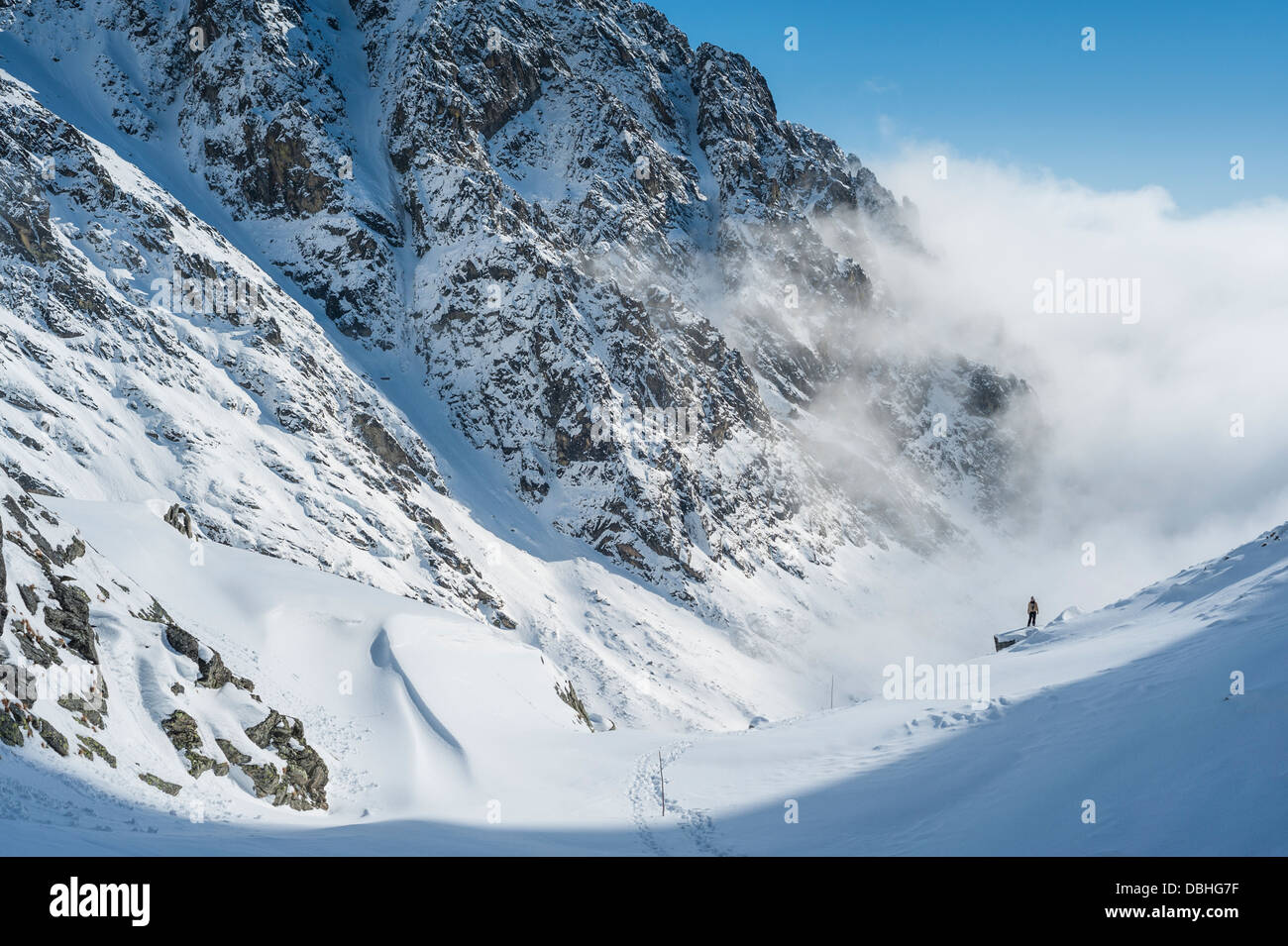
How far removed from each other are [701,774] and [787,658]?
7434 centimetres

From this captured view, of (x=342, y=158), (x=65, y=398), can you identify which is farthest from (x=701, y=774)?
(x=342, y=158)

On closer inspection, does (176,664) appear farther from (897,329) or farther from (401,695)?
(897,329)

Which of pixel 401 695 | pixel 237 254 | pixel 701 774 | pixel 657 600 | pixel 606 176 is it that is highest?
pixel 606 176

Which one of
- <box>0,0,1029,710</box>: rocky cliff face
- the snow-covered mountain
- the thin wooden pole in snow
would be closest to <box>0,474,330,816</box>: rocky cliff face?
the snow-covered mountain

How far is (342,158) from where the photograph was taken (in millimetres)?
111062

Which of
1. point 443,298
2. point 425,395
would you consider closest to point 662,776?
point 425,395

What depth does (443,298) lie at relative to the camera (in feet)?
351

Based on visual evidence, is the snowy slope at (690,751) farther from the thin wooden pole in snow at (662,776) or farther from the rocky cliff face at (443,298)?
the rocky cliff face at (443,298)

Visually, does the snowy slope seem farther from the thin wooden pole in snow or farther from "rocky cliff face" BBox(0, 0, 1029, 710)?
"rocky cliff face" BBox(0, 0, 1029, 710)

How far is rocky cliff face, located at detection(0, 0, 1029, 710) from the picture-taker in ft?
221

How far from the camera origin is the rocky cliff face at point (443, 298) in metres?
67.4

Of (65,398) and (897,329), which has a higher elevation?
(897,329)

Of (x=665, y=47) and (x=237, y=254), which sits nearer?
(x=237, y=254)

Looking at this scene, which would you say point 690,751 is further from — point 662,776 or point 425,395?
point 425,395
